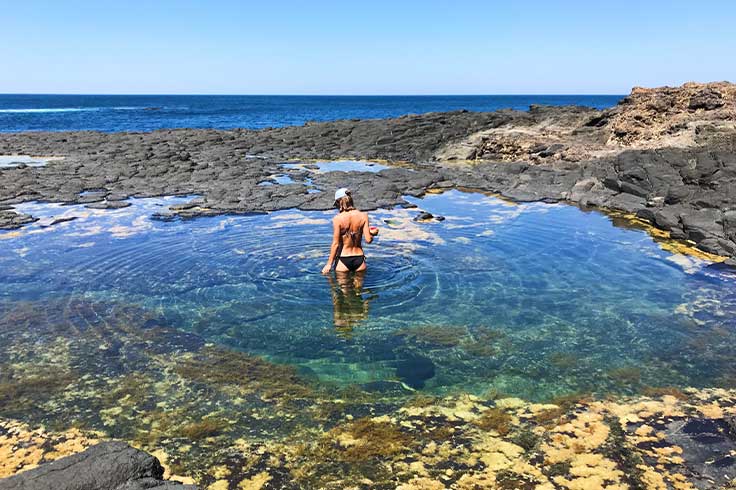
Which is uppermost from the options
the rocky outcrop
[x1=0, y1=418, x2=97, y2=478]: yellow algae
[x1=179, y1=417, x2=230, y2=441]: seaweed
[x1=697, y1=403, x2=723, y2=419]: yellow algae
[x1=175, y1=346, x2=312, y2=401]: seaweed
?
the rocky outcrop

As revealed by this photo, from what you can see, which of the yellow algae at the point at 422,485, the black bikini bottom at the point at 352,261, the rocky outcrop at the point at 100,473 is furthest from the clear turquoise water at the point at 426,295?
the rocky outcrop at the point at 100,473

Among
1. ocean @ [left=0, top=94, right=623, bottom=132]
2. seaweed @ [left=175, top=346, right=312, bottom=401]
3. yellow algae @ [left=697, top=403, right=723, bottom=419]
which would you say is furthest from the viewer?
ocean @ [left=0, top=94, right=623, bottom=132]

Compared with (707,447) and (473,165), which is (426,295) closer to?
(707,447)

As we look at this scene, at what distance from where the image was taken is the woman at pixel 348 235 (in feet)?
33.1

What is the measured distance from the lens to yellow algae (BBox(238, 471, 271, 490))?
15.7ft

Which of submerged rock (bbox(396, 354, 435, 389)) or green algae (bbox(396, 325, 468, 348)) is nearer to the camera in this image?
submerged rock (bbox(396, 354, 435, 389))

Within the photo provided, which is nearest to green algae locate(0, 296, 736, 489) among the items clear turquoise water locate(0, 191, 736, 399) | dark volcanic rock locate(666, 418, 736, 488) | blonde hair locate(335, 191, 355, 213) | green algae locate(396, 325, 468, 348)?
dark volcanic rock locate(666, 418, 736, 488)

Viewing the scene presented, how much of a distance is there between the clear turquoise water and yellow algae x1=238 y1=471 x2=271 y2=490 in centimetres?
194

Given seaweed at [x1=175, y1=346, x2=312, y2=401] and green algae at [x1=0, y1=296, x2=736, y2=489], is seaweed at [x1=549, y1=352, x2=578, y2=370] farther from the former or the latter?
seaweed at [x1=175, y1=346, x2=312, y2=401]

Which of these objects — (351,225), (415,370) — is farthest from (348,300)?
(415,370)

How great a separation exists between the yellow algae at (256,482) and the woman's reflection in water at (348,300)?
10.8 feet

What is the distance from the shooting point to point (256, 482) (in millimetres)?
4863

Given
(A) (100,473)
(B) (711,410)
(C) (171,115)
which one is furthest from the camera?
(C) (171,115)

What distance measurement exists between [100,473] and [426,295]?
21.4ft
